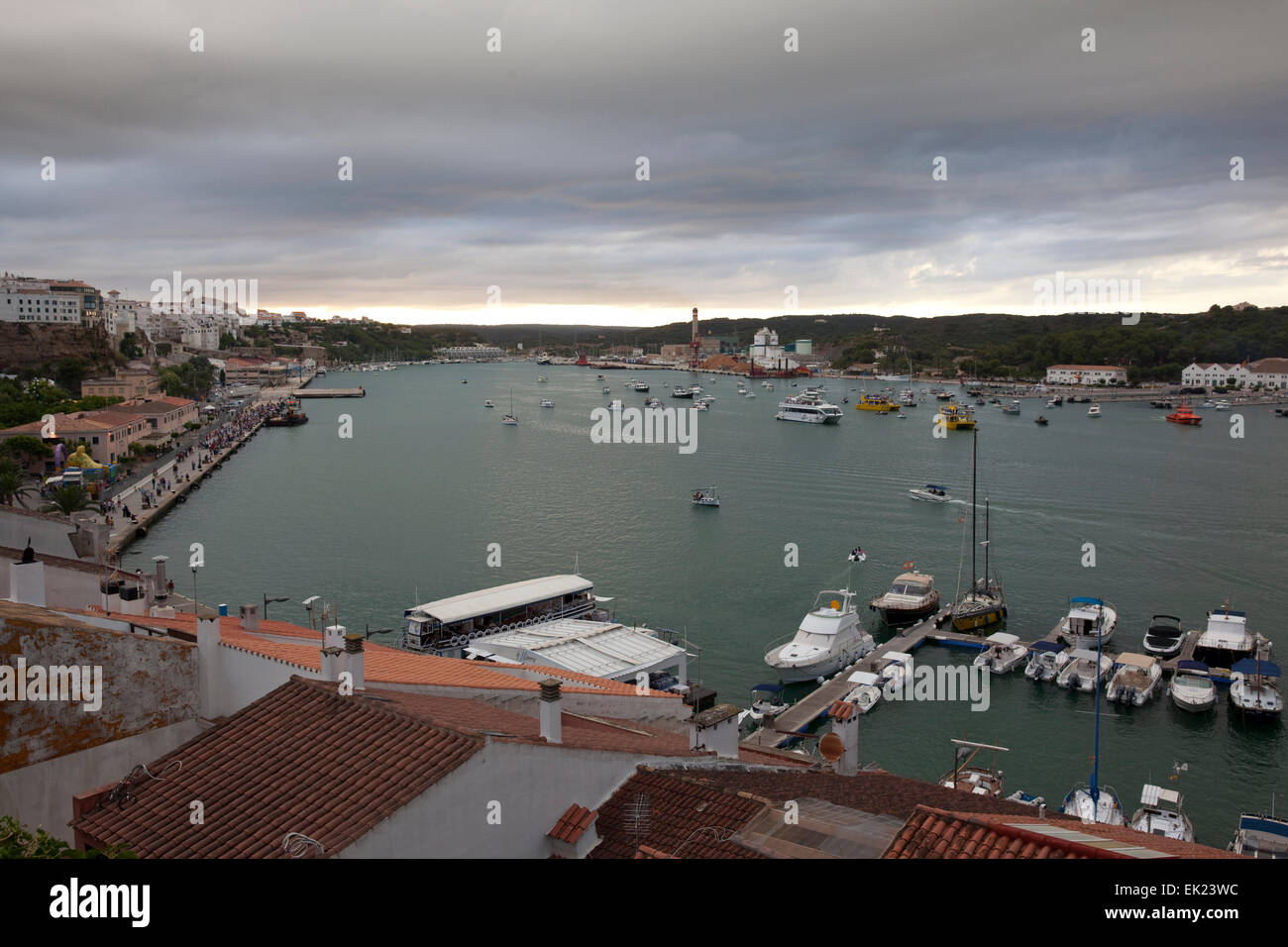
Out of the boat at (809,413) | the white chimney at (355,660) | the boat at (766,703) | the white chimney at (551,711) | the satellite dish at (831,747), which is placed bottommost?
the boat at (766,703)

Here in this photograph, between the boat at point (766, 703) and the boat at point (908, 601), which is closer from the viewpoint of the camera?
the boat at point (766, 703)

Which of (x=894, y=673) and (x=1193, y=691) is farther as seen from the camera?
(x=894, y=673)

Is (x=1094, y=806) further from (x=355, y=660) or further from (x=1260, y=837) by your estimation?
(x=355, y=660)

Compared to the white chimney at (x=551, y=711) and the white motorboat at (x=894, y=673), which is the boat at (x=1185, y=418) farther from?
the white chimney at (x=551, y=711)

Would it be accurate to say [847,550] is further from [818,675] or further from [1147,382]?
[1147,382]

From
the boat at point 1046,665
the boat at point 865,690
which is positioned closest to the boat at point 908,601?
the boat at point 1046,665

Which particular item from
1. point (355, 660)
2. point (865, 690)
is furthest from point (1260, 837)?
point (355, 660)
